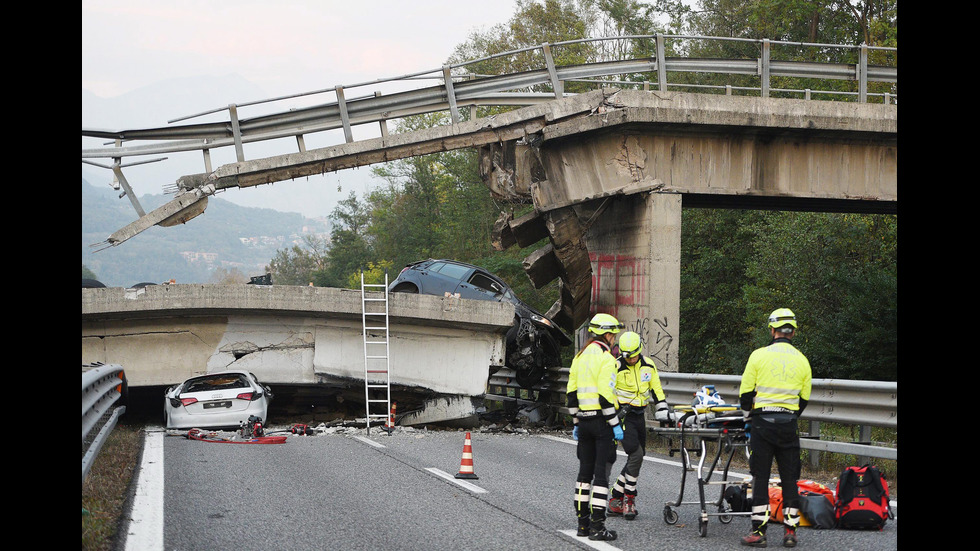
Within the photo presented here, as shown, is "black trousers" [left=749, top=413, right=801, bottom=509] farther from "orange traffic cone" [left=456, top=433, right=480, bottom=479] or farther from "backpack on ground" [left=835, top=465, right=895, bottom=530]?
"orange traffic cone" [left=456, top=433, right=480, bottom=479]

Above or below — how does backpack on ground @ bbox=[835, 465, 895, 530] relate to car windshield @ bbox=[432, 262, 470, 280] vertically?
below

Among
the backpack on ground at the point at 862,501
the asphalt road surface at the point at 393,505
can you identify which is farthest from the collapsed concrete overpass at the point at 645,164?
the backpack on ground at the point at 862,501

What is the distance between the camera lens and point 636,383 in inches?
370

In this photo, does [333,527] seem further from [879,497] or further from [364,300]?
[364,300]

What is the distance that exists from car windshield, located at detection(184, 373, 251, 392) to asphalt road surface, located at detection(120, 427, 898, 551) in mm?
3324

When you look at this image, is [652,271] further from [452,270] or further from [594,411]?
[594,411]

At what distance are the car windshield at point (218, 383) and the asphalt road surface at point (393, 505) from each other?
3.32 m

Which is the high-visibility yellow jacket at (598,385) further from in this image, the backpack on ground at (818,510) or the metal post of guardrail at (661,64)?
the metal post of guardrail at (661,64)

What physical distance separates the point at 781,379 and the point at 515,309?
12309mm

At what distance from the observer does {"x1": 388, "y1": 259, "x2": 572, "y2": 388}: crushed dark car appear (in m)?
20.0

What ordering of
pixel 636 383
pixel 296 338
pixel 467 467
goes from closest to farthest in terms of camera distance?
1. pixel 636 383
2. pixel 467 467
3. pixel 296 338

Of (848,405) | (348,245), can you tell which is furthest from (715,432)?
(348,245)

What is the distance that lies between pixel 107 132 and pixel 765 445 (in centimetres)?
1353

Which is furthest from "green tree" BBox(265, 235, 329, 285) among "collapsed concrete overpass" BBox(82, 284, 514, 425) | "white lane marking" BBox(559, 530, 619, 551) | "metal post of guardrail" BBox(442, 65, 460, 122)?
"white lane marking" BBox(559, 530, 619, 551)
